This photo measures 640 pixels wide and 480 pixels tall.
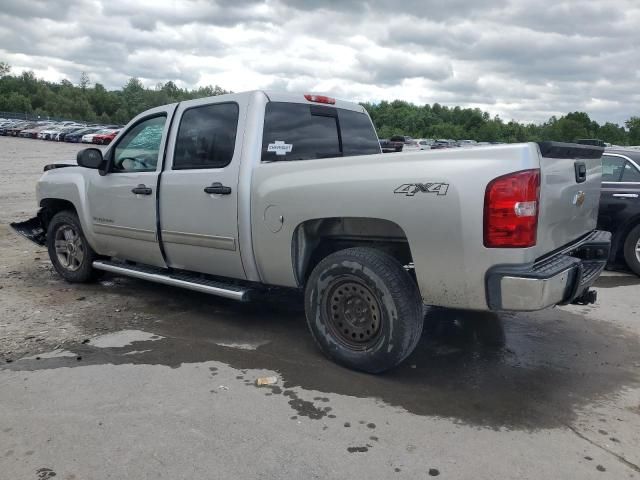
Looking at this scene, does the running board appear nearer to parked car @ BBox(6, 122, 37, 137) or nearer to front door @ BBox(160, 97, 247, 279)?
front door @ BBox(160, 97, 247, 279)

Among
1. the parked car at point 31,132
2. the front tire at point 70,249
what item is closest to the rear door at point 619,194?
the front tire at point 70,249

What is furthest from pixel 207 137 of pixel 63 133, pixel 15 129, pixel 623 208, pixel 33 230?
pixel 15 129

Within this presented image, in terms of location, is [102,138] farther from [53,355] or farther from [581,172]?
[581,172]

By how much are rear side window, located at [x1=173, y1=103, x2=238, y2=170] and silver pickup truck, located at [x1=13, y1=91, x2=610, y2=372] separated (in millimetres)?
12

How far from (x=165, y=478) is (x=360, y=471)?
94 cm

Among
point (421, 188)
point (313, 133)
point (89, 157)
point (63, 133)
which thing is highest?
point (63, 133)

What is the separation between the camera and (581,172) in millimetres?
3914

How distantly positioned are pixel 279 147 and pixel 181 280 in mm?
1453

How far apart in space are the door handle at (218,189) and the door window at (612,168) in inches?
217

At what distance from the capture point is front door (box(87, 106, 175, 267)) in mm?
5102

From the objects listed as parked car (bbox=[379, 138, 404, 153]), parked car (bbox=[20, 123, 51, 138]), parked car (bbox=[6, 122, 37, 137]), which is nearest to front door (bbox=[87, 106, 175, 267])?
parked car (bbox=[379, 138, 404, 153])

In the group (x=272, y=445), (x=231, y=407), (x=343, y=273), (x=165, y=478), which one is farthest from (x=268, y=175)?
(x=165, y=478)

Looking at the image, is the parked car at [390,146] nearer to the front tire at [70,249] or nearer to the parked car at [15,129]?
the front tire at [70,249]

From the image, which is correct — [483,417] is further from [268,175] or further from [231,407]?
[268,175]
